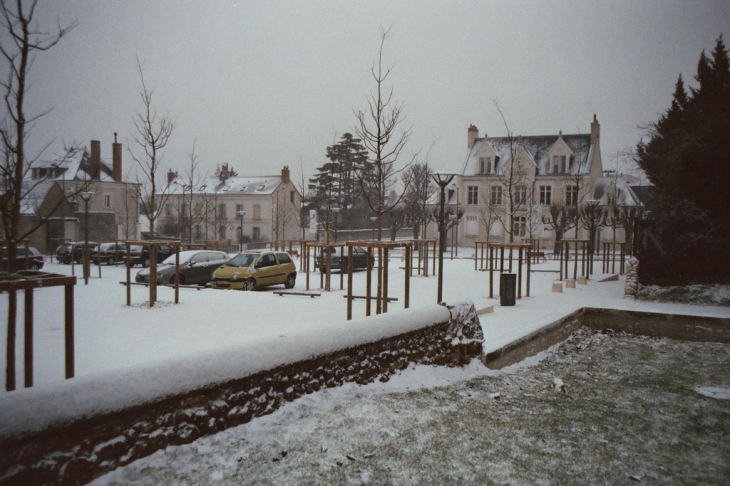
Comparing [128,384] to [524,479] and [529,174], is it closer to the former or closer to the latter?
[524,479]

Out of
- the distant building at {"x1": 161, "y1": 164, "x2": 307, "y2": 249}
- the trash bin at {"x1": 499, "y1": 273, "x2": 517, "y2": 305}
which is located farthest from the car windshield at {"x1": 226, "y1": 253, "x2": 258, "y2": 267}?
the distant building at {"x1": 161, "y1": 164, "x2": 307, "y2": 249}

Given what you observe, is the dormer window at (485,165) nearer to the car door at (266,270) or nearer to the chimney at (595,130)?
the chimney at (595,130)

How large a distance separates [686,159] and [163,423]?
18.5 meters

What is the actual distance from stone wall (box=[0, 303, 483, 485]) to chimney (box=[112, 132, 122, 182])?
4958cm

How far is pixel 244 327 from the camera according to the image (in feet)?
35.1

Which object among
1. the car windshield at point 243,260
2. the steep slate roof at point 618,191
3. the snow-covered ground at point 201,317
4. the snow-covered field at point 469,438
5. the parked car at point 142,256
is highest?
the steep slate roof at point 618,191

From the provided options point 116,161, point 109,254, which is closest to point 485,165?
point 116,161

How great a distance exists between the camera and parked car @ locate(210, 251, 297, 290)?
1881cm

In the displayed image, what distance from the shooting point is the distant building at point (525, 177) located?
51.0 metres

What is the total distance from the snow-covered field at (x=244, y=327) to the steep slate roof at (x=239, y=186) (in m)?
42.1

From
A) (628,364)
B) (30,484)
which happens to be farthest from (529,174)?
(30,484)

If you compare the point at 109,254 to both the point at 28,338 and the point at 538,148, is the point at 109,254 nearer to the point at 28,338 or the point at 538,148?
the point at 28,338

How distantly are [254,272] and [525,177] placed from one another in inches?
1510

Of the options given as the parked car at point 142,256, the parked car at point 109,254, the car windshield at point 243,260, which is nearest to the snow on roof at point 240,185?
the parked car at point 109,254
